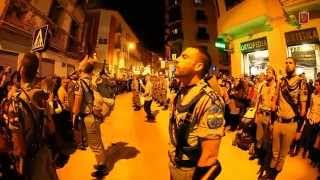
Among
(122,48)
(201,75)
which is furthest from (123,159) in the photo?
(122,48)

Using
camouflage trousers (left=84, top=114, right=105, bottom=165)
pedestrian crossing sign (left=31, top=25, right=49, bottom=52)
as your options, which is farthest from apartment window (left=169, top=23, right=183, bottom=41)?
camouflage trousers (left=84, top=114, right=105, bottom=165)

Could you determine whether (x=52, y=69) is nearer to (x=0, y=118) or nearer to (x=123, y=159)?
(x=123, y=159)

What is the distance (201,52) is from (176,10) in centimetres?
6490

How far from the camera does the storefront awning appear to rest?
20.3 m

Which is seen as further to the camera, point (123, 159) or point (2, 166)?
point (123, 159)

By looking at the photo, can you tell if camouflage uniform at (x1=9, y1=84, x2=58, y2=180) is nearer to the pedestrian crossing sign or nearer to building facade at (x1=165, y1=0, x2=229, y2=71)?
the pedestrian crossing sign

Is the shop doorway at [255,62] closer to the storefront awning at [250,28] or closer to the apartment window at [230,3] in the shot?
the storefront awning at [250,28]

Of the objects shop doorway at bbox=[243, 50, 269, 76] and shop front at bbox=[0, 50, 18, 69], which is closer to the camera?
shop front at bbox=[0, 50, 18, 69]

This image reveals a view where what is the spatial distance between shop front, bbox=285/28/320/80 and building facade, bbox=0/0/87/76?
11.4m

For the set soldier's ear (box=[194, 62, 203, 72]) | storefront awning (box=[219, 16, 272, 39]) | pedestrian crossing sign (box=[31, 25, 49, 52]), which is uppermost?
storefront awning (box=[219, 16, 272, 39])

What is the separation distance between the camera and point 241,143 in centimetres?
952

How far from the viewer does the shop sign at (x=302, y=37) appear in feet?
53.2

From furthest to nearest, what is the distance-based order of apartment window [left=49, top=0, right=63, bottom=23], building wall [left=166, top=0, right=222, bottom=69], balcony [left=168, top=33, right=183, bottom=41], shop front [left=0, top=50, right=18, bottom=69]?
1. balcony [left=168, top=33, right=183, bottom=41]
2. building wall [left=166, top=0, right=222, bottom=69]
3. apartment window [left=49, top=0, right=63, bottom=23]
4. shop front [left=0, top=50, right=18, bottom=69]

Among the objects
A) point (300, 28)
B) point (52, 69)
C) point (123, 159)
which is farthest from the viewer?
point (52, 69)
